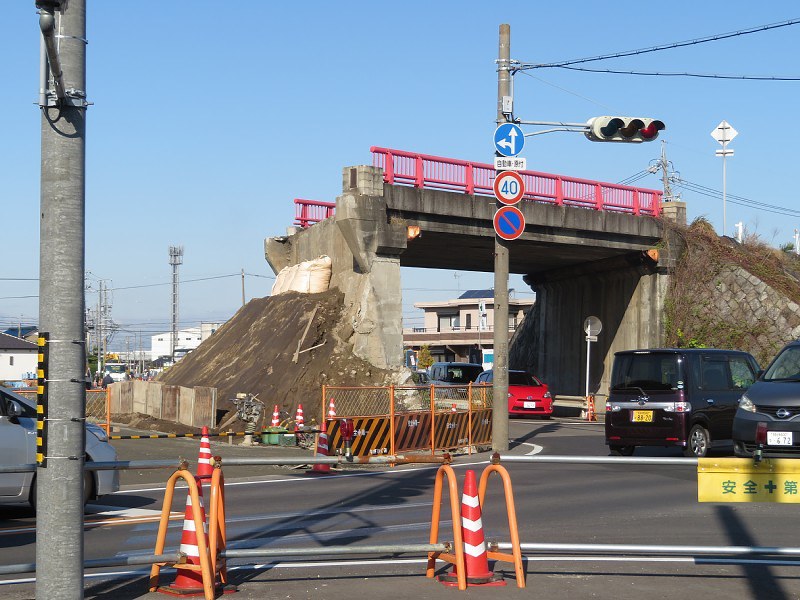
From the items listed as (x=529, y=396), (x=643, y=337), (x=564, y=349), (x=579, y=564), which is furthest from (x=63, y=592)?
(x=564, y=349)

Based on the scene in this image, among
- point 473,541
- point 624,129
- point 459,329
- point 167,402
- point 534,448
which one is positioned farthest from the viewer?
point 459,329

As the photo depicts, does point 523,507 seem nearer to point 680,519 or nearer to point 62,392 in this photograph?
point 680,519

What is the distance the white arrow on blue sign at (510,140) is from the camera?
20.2m

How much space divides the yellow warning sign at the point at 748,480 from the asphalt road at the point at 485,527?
708 millimetres

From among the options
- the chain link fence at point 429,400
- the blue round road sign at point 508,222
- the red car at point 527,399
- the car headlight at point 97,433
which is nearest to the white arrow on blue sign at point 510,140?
the blue round road sign at point 508,222

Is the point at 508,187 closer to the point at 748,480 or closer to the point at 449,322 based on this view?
the point at 748,480

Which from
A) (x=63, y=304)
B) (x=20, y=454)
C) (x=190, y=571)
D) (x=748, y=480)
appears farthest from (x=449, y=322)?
(x=63, y=304)

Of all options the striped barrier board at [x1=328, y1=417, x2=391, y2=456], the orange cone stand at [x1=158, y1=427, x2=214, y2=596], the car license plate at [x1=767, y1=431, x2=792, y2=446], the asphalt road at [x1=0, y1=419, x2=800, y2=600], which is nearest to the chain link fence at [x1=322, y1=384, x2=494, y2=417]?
the striped barrier board at [x1=328, y1=417, x2=391, y2=456]

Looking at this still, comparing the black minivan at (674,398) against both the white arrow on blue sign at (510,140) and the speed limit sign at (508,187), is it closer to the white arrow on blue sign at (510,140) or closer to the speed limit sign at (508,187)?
the speed limit sign at (508,187)

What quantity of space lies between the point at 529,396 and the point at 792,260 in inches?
598

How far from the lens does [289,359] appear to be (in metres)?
29.6

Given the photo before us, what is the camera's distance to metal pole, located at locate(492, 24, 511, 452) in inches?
813

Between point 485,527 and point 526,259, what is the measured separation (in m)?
29.6

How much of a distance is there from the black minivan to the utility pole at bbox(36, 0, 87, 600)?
513 inches
